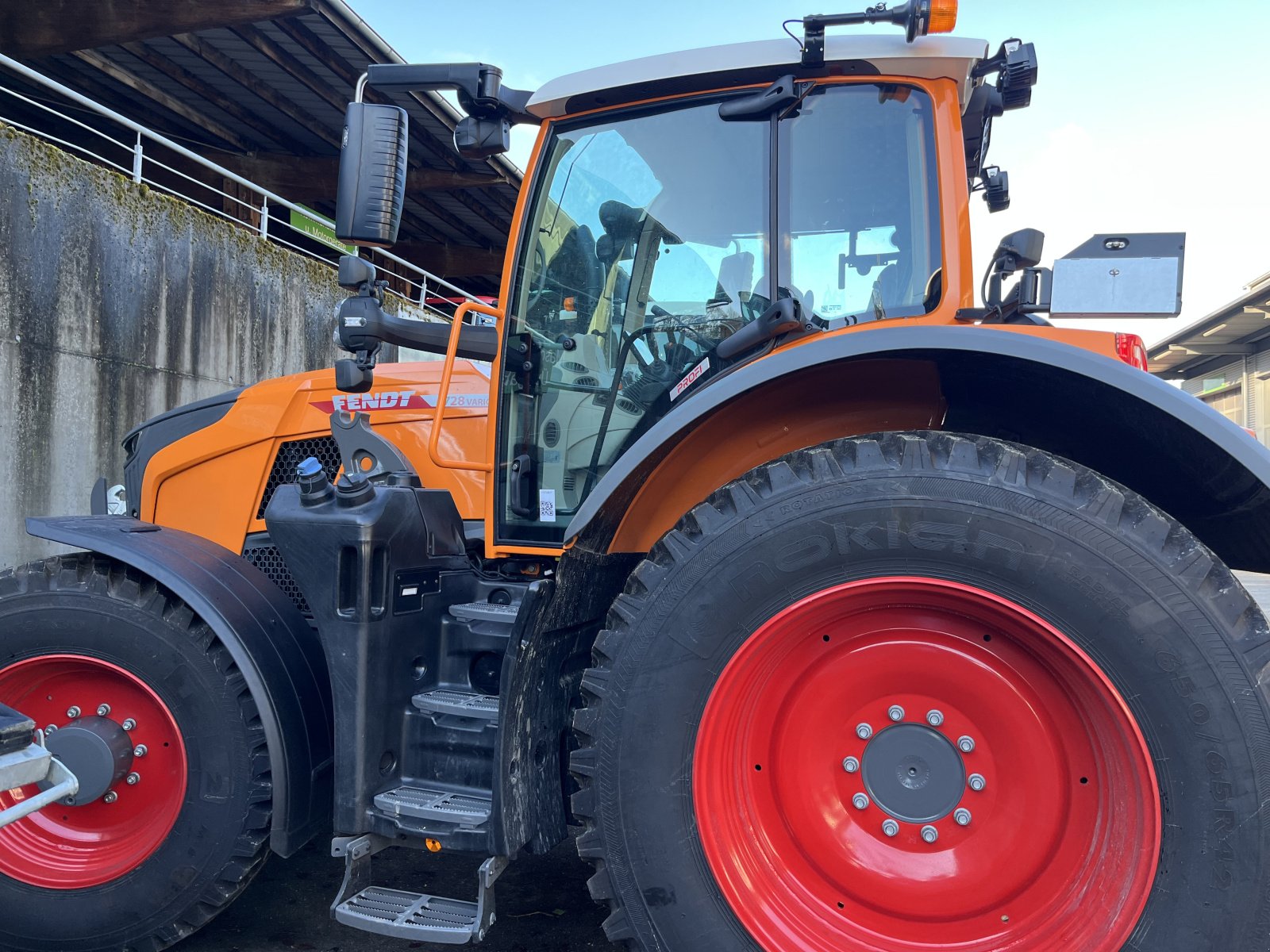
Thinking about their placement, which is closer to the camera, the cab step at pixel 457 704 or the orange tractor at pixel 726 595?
the orange tractor at pixel 726 595

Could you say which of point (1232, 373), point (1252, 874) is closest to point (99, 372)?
point (1252, 874)

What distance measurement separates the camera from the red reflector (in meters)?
2.08

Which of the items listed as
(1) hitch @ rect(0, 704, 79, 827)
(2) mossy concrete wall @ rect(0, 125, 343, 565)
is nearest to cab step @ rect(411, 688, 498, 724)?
(1) hitch @ rect(0, 704, 79, 827)

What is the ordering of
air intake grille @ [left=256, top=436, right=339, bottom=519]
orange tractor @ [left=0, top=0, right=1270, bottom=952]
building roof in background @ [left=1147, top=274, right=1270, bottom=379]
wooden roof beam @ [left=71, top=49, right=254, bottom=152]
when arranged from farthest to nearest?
wooden roof beam @ [left=71, top=49, right=254, bottom=152], building roof in background @ [left=1147, top=274, right=1270, bottom=379], air intake grille @ [left=256, top=436, right=339, bottom=519], orange tractor @ [left=0, top=0, right=1270, bottom=952]

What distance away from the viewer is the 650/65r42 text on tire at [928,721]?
1690 millimetres

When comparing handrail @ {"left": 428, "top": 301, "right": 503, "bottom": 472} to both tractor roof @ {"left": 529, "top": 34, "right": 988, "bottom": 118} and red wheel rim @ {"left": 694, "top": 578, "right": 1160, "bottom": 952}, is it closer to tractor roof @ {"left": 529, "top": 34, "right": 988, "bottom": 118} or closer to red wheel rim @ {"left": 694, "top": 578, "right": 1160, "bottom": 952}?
tractor roof @ {"left": 529, "top": 34, "right": 988, "bottom": 118}

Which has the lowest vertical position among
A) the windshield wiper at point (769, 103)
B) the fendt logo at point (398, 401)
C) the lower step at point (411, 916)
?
the lower step at point (411, 916)

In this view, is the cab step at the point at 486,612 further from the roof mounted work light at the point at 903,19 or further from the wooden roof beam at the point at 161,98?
the wooden roof beam at the point at 161,98

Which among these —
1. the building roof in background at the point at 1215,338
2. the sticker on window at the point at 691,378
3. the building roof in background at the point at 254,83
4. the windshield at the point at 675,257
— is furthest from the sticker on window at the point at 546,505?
the building roof in background at the point at 254,83

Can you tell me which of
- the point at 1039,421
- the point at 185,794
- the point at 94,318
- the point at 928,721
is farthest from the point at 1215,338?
the point at 94,318

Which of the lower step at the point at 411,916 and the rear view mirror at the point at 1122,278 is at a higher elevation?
the rear view mirror at the point at 1122,278

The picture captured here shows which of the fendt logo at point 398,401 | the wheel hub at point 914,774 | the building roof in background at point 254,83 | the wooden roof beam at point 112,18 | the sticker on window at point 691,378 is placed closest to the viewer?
the wheel hub at point 914,774

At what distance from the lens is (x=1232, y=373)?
27.5m

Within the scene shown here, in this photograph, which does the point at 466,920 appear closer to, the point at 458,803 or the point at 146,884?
the point at 458,803
